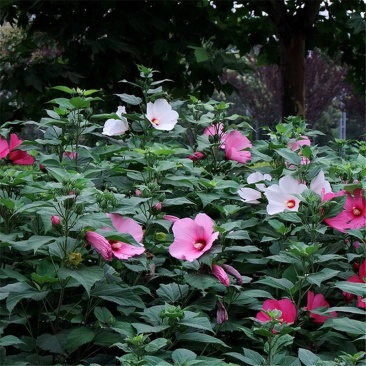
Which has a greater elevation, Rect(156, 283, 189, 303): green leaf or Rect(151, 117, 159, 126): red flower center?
Rect(151, 117, 159, 126): red flower center

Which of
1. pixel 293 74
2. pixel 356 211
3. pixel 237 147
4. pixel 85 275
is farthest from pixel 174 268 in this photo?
pixel 293 74

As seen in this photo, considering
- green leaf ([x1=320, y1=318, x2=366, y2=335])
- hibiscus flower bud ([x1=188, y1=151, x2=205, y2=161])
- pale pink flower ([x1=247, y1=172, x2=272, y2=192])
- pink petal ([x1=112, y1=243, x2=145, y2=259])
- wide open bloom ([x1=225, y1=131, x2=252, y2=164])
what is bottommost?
green leaf ([x1=320, y1=318, x2=366, y2=335])

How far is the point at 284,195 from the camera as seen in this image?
187cm

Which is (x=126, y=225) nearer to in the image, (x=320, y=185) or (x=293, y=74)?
(x=320, y=185)

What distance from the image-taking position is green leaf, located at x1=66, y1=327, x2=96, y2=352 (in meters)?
1.40

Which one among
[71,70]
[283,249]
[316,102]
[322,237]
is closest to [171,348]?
[283,249]

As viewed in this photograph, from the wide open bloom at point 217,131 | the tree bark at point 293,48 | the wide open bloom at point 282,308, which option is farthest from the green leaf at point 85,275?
the tree bark at point 293,48

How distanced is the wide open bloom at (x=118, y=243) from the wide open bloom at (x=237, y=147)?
2.55ft

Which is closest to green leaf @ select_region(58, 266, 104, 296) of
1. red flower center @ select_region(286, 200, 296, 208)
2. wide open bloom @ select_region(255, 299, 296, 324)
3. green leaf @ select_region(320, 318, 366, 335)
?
wide open bloom @ select_region(255, 299, 296, 324)

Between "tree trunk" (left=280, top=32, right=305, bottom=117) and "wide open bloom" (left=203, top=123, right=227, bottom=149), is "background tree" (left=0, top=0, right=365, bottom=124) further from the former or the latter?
"wide open bloom" (left=203, top=123, right=227, bottom=149)

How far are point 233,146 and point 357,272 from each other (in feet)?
2.39

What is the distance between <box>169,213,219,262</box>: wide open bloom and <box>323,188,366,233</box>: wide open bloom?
33 centimetres

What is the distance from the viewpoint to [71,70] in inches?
239

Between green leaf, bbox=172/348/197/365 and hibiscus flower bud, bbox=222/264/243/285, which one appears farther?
hibiscus flower bud, bbox=222/264/243/285
